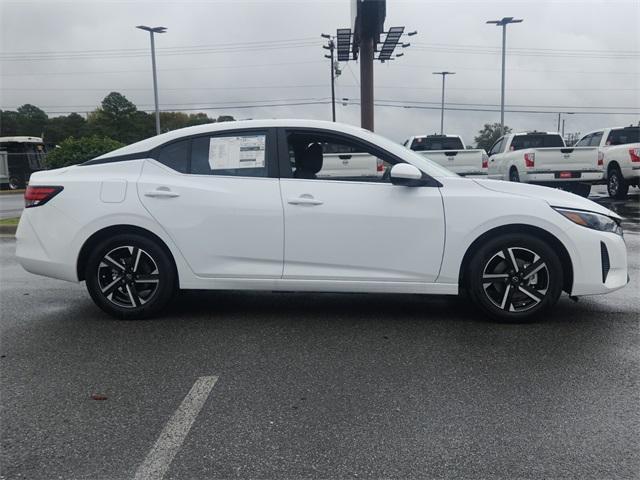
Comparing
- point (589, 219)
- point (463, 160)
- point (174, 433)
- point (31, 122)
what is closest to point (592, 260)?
point (589, 219)

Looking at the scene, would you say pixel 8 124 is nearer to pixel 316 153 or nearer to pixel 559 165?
pixel 559 165

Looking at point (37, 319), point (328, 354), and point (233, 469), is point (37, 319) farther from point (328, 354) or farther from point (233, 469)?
point (233, 469)

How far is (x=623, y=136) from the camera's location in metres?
16.7

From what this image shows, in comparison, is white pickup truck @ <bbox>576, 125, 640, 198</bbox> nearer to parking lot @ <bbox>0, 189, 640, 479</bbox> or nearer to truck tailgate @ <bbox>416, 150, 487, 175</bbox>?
truck tailgate @ <bbox>416, 150, 487, 175</bbox>

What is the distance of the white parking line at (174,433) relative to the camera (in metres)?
2.54

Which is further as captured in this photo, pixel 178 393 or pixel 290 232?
pixel 290 232

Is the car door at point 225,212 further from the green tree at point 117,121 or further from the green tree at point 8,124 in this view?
the green tree at point 8,124

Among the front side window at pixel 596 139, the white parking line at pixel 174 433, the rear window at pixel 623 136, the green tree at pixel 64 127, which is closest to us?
the white parking line at pixel 174 433

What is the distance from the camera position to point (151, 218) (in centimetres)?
470

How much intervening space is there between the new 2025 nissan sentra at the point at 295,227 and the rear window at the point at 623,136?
45.3ft

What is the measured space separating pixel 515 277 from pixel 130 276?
3.17 metres

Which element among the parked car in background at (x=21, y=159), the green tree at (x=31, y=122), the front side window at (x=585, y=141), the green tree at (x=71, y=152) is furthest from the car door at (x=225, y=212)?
the green tree at (x=31, y=122)

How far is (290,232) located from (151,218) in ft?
3.82

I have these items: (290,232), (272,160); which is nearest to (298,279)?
(290,232)
